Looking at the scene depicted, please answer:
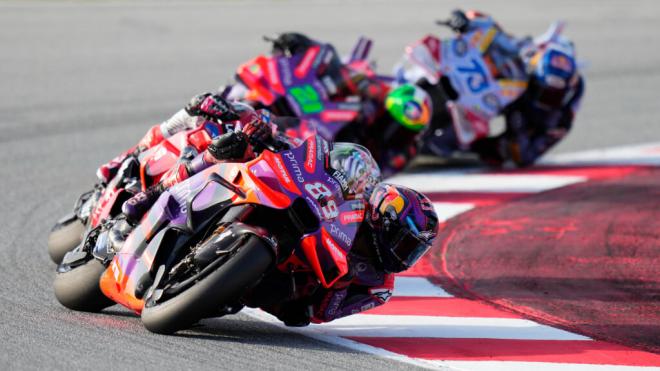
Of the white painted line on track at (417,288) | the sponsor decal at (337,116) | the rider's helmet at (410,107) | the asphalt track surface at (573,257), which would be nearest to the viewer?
the asphalt track surface at (573,257)

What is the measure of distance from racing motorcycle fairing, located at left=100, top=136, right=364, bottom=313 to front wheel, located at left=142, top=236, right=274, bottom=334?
0.27m

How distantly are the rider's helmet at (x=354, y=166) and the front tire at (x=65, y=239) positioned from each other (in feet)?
6.58

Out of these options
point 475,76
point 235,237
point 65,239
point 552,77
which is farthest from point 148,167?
point 552,77

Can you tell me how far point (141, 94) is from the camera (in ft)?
48.3

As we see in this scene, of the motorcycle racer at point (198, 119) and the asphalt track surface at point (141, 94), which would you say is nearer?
the asphalt track surface at point (141, 94)

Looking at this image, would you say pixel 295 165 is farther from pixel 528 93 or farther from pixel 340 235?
pixel 528 93

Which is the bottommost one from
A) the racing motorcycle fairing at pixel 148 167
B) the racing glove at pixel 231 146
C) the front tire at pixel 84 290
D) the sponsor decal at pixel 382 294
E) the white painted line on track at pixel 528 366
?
the front tire at pixel 84 290

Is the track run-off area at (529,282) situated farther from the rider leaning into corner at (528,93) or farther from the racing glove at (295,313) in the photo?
the rider leaning into corner at (528,93)

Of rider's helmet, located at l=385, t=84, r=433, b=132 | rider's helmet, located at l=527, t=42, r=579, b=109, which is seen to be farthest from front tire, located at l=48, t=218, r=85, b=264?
rider's helmet, located at l=527, t=42, r=579, b=109

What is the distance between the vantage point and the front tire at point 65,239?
7.93 m

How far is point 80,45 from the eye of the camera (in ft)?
57.4

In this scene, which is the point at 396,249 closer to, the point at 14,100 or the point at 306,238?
the point at 306,238

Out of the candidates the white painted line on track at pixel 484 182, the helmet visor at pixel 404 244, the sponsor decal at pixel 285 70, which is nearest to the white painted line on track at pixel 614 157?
the white painted line on track at pixel 484 182

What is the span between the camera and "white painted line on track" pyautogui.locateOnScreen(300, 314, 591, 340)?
676cm
